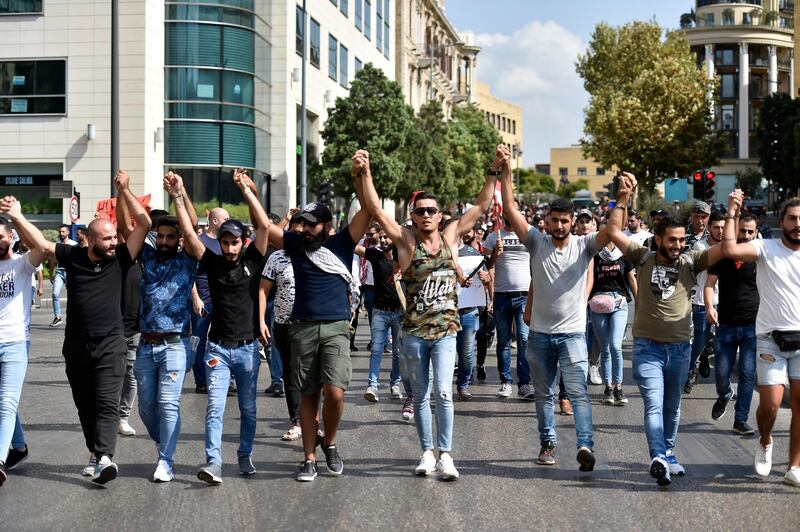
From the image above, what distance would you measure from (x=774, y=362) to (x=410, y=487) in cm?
258

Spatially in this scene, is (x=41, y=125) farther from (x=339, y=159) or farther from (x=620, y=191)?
(x=620, y=191)

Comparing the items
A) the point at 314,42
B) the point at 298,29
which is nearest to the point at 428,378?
the point at 298,29

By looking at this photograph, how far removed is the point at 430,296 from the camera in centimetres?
736

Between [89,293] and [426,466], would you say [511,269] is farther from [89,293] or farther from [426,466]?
[89,293]

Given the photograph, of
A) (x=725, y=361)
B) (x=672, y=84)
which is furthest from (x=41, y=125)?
(x=725, y=361)

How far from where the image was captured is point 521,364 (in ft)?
36.9

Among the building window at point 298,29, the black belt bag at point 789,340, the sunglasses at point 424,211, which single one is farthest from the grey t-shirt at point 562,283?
the building window at point 298,29

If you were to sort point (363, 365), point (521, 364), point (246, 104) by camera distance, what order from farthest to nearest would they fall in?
point (246, 104) < point (363, 365) < point (521, 364)

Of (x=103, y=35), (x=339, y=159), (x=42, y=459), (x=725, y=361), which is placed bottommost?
(x=42, y=459)

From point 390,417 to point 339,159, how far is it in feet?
100

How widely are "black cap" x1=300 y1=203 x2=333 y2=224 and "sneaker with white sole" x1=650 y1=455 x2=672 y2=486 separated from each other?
271 centimetres

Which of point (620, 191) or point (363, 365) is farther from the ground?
point (620, 191)

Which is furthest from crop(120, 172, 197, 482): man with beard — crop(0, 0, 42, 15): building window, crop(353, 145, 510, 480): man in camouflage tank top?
crop(0, 0, 42, 15): building window

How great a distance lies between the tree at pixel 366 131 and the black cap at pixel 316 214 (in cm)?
3187
